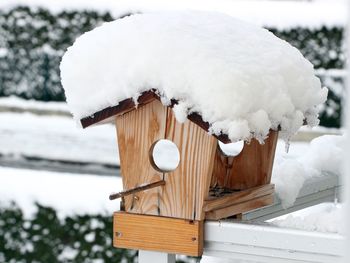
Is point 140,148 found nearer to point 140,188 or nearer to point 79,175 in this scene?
point 140,188

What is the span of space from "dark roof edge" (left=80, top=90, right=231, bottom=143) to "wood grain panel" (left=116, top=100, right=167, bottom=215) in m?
0.03

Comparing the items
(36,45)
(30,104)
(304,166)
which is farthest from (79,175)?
(30,104)

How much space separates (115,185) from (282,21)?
439cm

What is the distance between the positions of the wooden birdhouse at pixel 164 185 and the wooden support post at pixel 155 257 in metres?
0.02

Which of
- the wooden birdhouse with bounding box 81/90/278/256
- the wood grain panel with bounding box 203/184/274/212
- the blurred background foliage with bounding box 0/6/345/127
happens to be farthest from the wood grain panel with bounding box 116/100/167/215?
the blurred background foliage with bounding box 0/6/345/127

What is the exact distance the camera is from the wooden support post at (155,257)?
6.14 feet

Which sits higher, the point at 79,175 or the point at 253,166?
the point at 253,166

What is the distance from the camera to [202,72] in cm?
176

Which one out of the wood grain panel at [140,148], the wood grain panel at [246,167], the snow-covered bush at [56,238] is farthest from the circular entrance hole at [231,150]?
the snow-covered bush at [56,238]

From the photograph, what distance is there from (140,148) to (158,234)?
0.17 meters

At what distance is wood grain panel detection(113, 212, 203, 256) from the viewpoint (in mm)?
1815

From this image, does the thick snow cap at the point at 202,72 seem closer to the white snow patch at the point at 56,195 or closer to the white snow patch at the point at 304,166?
Answer: the white snow patch at the point at 304,166

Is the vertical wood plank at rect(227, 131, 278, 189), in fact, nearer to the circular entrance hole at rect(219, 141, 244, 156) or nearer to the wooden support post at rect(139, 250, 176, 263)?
the circular entrance hole at rect(219, 141, 244, 156)

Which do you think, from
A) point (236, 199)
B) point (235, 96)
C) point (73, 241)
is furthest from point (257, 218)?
point (73, 241)
